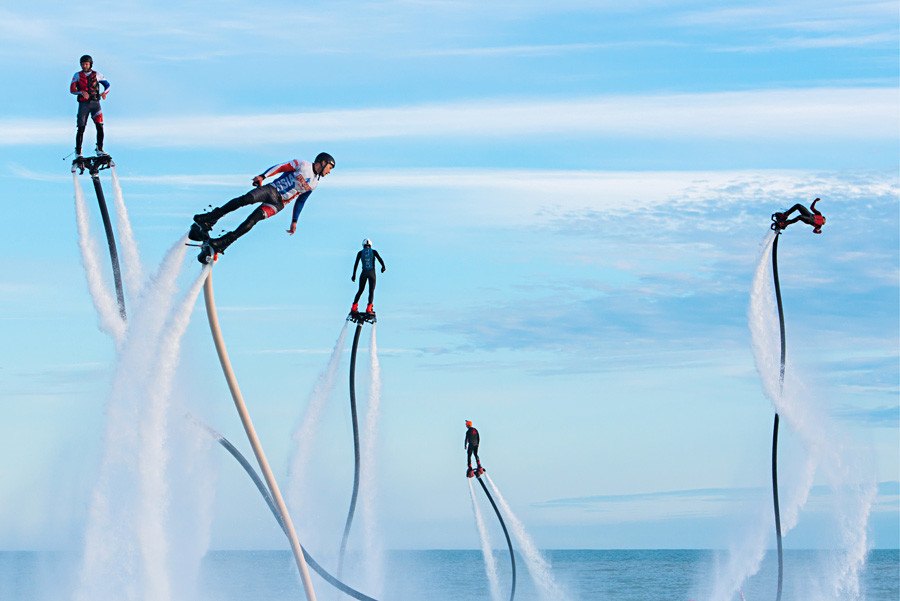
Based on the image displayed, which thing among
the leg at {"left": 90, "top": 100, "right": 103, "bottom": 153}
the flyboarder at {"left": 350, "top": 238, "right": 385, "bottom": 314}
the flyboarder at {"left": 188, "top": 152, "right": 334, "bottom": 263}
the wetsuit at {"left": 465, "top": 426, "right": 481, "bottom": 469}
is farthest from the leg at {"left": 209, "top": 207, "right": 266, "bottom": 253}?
the wetsuit at {"left": 465, "top": 426, "right": 481, "bottom": 469}

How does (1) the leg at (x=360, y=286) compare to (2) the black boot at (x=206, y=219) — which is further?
(1) the leg at (x=360, y=286)

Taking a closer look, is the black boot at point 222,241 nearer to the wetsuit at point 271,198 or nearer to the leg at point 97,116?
the wetsuit at point 271,198

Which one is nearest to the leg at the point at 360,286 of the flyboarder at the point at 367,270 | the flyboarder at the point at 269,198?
the flyboarder at the point at 367,270

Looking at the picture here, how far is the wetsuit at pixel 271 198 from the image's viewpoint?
19.2 metres

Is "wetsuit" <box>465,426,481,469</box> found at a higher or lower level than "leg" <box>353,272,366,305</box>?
lower

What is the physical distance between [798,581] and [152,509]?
33.9m

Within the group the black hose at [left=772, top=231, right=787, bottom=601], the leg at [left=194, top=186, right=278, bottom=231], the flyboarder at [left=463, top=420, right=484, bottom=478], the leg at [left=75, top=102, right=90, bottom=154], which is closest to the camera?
the leg at [left=194, top=186, right=278, bottom=231]

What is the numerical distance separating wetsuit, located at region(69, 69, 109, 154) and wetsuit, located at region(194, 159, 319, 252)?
758 cm

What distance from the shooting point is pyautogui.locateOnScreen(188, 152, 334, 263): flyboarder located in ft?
62.8

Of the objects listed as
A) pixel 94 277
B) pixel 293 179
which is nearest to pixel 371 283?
pixel 94 277

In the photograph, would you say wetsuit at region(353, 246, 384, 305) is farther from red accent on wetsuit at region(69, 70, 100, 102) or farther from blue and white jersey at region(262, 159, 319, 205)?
blue and white jersey at region(262, 159, 319, 205)

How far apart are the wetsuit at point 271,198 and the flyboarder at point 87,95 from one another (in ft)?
24.9

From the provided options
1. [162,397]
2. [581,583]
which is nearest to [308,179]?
[162,397]

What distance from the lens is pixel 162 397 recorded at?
21.8 m
